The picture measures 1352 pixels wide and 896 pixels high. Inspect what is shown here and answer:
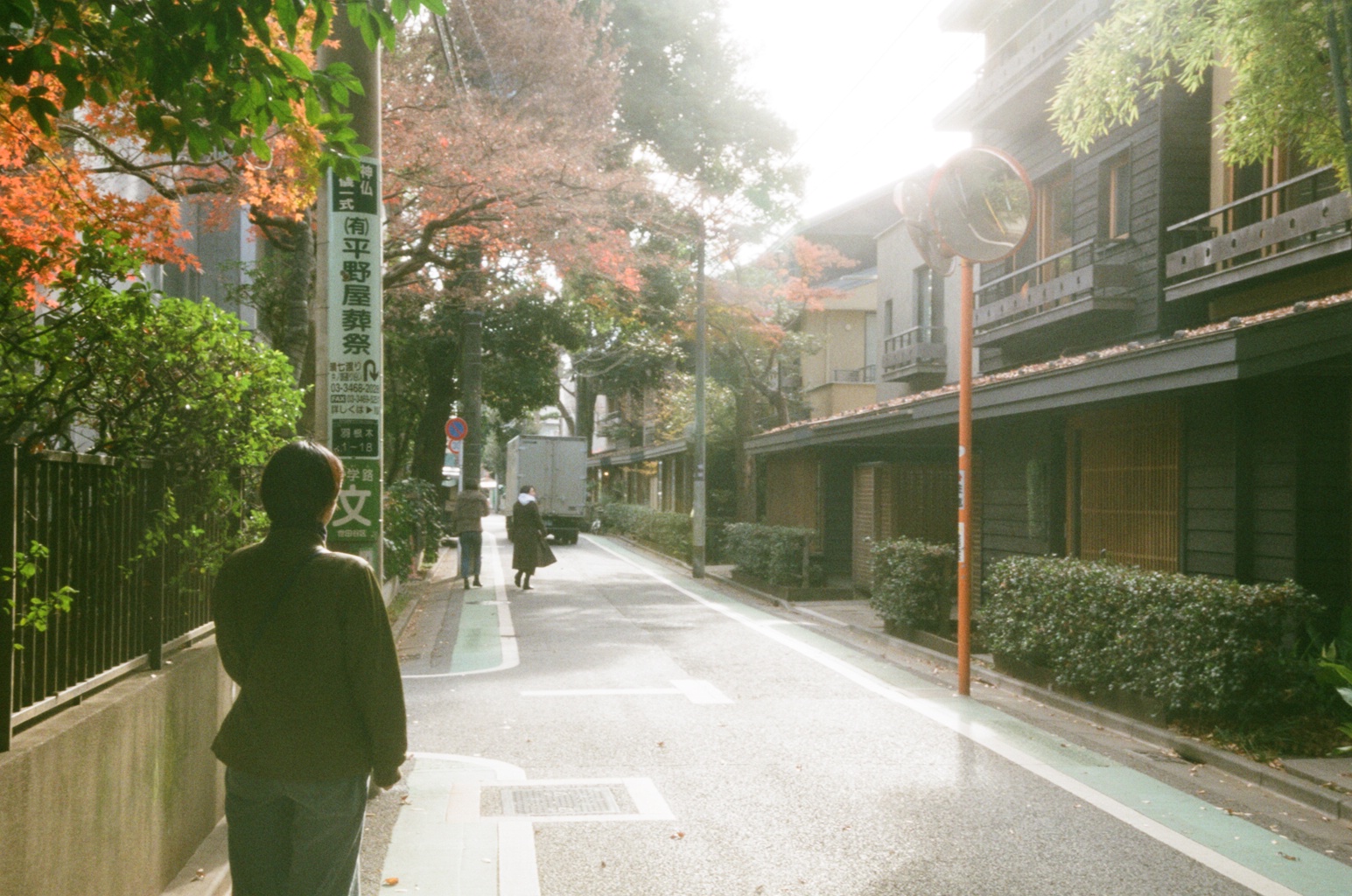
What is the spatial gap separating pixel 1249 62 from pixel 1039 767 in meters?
4.94

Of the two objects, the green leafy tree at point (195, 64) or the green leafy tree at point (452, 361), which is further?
the green leafy tree at point (452, 361)

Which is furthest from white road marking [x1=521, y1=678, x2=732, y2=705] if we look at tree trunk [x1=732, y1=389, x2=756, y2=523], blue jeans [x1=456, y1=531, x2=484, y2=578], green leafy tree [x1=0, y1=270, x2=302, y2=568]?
tree trunk [x1=732, y1=389, x2=756, y2=523]

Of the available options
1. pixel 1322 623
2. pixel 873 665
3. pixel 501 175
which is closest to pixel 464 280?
pixel 501 175

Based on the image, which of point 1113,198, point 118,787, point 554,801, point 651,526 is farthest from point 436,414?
point 118,787

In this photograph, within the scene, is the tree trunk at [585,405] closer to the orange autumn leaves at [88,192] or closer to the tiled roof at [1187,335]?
the tiled roof at [1187,335]

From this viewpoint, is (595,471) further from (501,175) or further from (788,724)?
(788,724)

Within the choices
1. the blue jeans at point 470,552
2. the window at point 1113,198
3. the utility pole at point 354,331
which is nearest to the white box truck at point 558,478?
the blue jeans at point 470,552

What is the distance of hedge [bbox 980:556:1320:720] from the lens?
803cm

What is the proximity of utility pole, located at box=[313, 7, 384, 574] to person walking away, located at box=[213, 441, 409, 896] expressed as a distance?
315 centimetres

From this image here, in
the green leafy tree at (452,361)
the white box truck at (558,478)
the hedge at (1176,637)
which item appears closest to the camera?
the hedge at (1176,637)

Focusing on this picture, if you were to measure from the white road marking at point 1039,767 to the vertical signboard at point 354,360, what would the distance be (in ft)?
14.9

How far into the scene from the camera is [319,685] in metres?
3.26

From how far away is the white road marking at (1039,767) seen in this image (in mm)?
5488

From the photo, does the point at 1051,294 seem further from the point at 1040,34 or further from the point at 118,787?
the point at 118,787
